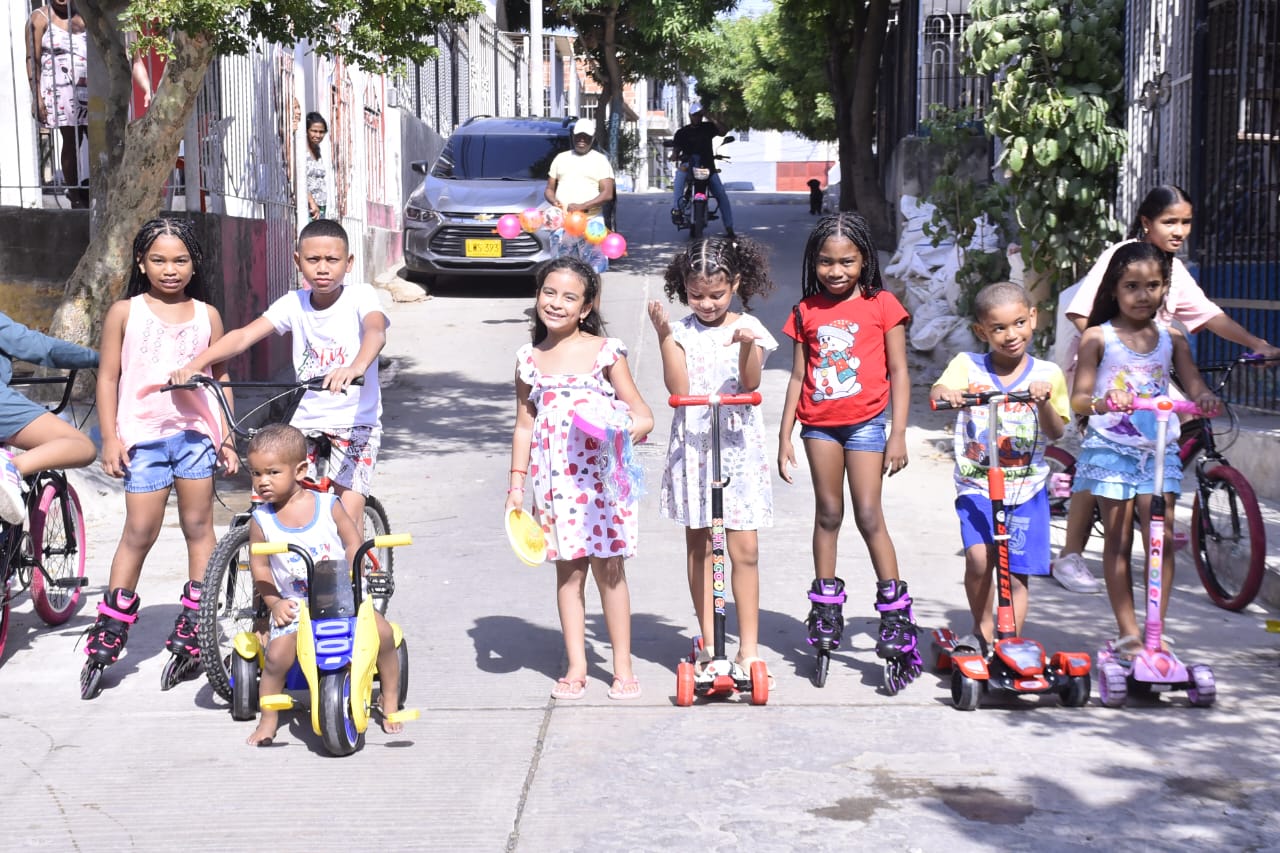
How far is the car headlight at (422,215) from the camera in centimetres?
1735

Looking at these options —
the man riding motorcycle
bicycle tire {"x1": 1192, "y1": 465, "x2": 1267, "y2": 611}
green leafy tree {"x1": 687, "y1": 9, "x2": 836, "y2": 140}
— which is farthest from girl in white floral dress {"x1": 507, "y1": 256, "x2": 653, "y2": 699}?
green leafy tree {"x1": 687, "y1": 9, "x2": 836, "y2": 140}

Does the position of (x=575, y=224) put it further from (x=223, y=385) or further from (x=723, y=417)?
(x=223, y=385)

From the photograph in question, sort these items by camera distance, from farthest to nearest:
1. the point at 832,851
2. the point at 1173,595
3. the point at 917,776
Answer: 1. the point at 1173,595
2. the point at 917,776
3. the point at 832,851

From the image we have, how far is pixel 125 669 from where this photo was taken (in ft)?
19.6

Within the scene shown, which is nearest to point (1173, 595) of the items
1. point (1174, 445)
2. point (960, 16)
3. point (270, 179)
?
point (1174, 445)

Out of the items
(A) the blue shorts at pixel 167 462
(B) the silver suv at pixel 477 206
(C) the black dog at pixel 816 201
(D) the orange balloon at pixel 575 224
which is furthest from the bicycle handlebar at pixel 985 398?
(C) the black dog at pixel 816 201

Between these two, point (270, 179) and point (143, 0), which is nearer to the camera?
point (143, 0)

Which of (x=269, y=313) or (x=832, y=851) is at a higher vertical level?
(x=269, y=313)

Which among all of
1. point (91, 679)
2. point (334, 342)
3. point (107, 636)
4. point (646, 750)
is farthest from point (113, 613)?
point (646, 750)

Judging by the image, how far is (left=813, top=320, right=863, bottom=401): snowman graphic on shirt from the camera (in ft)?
18.1

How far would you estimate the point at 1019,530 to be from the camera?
546cm

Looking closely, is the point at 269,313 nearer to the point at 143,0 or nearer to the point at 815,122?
the point at 143,0

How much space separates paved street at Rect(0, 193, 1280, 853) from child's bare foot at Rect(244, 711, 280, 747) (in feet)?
0.19

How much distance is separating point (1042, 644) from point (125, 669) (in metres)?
3.67
